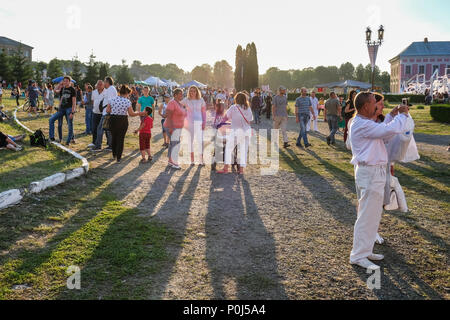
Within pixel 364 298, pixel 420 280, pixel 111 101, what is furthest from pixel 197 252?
pixel 111 101

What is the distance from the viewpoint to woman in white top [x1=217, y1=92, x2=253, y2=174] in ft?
29.2

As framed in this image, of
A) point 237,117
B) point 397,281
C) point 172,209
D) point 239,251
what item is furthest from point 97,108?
point 397,281

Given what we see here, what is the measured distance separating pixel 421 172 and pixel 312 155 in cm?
323

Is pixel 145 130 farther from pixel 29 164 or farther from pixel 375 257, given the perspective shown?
pixel 375 257

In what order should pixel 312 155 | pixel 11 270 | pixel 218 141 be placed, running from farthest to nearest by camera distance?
pixel 312 155 < pixel 218 141 < pixel 11 270

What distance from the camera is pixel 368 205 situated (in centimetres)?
420

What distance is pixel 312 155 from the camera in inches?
473

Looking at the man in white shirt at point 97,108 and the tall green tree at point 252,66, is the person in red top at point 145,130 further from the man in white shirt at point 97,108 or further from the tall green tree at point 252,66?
the tall green tree at point 252,66

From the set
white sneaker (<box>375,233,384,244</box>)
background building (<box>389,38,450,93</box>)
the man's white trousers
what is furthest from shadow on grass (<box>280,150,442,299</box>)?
background building (<box>389,38,450,93</box>)

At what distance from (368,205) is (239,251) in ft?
4.95

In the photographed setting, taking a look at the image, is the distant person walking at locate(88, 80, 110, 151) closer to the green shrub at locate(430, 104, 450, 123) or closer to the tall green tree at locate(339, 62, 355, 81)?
the green shrub at locate(430, 104, 450, 123)

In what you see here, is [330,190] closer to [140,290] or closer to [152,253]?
[152,253]
